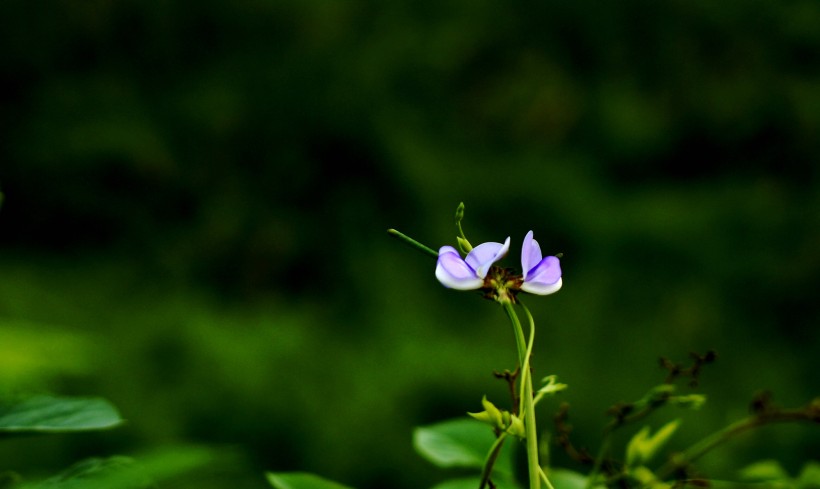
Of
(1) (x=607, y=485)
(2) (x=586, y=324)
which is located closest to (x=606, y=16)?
(2) (x=586, y=324)

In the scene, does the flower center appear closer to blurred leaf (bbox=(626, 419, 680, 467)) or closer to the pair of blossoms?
the pair of blossoms

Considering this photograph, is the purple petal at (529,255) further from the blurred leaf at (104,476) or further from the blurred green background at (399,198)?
the blurred green background at (399,198)

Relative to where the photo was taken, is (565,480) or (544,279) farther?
(565,480)

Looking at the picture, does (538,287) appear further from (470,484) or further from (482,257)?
(470,484)

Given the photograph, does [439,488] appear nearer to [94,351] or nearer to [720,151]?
[94,351]

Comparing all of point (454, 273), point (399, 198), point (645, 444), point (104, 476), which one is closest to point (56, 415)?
point (104, 476)

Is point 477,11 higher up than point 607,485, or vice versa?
point 477,11

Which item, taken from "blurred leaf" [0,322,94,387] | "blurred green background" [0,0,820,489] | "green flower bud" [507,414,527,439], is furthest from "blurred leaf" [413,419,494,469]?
"blurred green background" [0,0,820,489]
